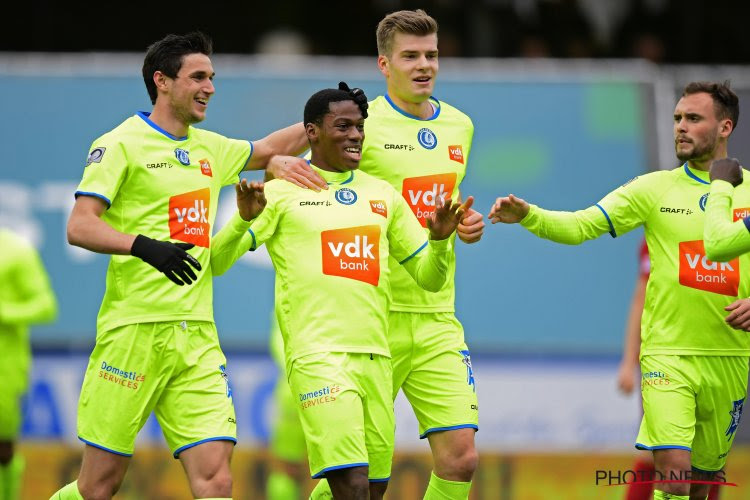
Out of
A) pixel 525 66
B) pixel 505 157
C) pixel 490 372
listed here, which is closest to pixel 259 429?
pixel 490 372

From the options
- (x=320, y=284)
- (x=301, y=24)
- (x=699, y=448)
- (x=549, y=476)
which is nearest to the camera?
(x=320, y=284)

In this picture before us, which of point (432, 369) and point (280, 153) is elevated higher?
point (280, 153)

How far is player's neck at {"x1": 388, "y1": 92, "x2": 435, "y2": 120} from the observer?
9273 mm

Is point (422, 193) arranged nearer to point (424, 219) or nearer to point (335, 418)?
point (424, 219)

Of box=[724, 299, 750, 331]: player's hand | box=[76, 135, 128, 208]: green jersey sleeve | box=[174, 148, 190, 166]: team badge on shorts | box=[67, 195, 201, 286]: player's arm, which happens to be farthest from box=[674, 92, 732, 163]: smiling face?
box=[76, 135, 128, 208]: green jersey sleeve

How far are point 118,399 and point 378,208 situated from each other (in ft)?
5.87

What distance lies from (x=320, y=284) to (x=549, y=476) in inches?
219

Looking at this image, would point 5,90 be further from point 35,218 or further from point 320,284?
point 320,284

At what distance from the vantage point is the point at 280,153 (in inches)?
364

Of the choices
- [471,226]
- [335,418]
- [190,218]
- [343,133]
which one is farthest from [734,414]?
[190,218]

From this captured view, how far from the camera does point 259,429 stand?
529 inches

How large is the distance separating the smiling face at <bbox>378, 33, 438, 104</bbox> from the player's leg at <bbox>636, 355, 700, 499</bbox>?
Answer: 210cm

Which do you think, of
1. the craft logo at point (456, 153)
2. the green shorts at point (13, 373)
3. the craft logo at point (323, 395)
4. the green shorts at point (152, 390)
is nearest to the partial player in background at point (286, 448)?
the green shorts at point (13, 373)

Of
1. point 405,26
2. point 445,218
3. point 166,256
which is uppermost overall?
point 405,26
